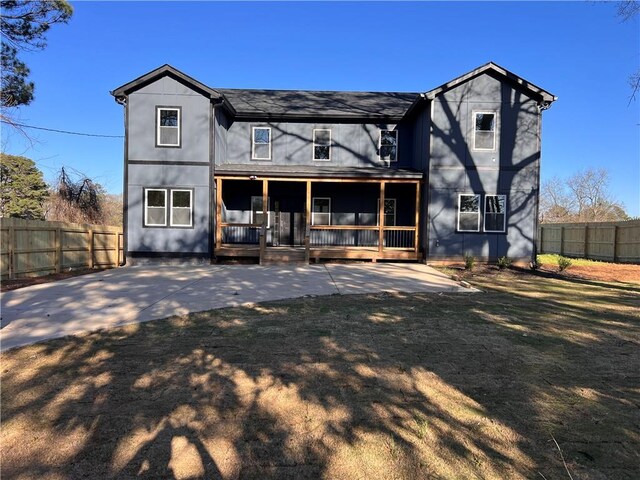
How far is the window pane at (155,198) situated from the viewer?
14.2 m

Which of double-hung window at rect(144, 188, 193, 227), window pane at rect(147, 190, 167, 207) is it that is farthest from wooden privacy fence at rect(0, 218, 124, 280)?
window pane at rect(147, 190, 167, 207)

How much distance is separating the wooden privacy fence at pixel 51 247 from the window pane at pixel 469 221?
13.2 metres

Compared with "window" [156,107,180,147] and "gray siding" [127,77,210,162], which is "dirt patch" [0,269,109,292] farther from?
"window" [156,107,180,147]

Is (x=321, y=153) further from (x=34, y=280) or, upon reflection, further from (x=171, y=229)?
Result: (x=34, y=280)

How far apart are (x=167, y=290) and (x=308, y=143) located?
9924 millimetres

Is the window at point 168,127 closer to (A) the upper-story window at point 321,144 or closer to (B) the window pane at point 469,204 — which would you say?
(A) the upper-story window at point 321,144

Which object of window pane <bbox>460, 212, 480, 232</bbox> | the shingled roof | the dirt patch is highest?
the shingled roof

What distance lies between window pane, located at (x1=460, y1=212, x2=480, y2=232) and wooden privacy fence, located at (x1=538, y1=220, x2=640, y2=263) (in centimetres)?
873

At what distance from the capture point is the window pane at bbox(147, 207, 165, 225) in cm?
1411

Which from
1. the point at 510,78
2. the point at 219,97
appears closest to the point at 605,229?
the point at 510,78

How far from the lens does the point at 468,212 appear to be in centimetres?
1430

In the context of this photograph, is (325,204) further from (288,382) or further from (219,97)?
(288,382)

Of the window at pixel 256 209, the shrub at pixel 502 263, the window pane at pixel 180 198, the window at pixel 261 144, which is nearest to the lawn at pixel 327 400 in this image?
the shrub at pixel 502 263

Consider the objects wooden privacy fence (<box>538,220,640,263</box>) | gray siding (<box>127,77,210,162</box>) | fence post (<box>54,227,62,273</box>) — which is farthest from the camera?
wooden privacy fence (<box>538,220,640,263</box>)
